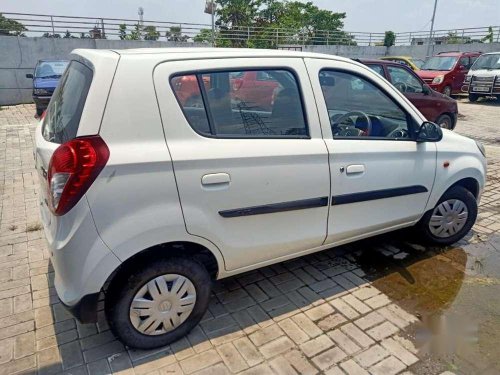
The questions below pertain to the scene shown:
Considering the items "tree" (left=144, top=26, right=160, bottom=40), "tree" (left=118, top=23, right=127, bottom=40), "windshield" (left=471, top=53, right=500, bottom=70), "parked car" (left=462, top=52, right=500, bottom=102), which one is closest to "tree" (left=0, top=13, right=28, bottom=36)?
"tree" (left=118, top=23, right=127, bottom=40)

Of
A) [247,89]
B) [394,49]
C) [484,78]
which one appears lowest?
[484,78]

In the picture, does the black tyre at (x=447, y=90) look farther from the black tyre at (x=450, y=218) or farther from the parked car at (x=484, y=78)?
the black tyre at (x=450, y=218)

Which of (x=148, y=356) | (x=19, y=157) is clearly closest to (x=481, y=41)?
(x=19, y=157)

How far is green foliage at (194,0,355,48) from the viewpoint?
2534cm

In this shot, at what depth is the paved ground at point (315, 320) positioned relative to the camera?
234cm

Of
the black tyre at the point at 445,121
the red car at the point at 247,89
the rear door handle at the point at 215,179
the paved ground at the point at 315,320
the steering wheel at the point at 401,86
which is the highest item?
the red car at the point at 247,89

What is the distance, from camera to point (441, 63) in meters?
15.3

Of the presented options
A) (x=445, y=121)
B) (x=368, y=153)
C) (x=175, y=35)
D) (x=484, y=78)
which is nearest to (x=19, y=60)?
(x=175, y=35)

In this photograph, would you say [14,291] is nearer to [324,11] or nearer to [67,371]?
[67,371]

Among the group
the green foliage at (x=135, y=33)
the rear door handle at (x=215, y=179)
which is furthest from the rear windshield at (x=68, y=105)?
the green foliage at (x=135, y=33)

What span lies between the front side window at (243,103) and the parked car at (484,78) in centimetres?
1441

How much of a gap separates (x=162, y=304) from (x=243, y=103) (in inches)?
54.1

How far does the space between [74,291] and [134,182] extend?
71cm

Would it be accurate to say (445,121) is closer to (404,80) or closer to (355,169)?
(404,80)
